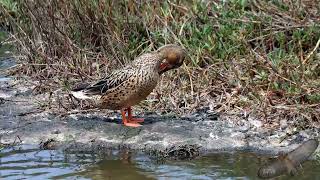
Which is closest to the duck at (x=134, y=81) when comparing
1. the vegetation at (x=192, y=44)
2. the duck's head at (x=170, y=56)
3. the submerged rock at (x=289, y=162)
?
the duck's head at (x=170, y=56)

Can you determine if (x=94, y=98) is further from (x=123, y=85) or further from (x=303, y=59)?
(x=303, y=59)

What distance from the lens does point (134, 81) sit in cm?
626

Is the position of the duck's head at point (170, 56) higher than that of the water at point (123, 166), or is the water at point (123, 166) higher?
the duck's head at point (170, 56)

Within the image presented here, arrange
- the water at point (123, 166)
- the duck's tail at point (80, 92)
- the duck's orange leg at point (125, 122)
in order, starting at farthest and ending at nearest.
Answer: the duck's tail at point (80, 92), the duck's orange leg at point (125, 122), the water at point (123, 166)

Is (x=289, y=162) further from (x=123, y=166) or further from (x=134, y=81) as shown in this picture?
(x=134, y=81)

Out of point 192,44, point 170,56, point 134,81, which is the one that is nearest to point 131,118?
point 134,81

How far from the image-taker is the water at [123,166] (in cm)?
562

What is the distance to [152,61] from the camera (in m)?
6.30

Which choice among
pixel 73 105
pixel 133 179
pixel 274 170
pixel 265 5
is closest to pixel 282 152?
pixel 274 170

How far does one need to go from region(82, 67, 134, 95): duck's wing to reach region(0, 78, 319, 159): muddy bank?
316 millimetres

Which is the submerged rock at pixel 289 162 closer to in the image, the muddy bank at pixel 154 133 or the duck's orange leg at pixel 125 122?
the muddy bank at pixel 154 133

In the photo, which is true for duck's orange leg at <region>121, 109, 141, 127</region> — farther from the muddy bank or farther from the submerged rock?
the submerged rock

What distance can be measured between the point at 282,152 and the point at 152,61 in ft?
4.46

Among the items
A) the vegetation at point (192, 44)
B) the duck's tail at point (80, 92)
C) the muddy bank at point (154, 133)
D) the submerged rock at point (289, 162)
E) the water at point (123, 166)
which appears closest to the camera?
the submerged rock at point (289, 162)
